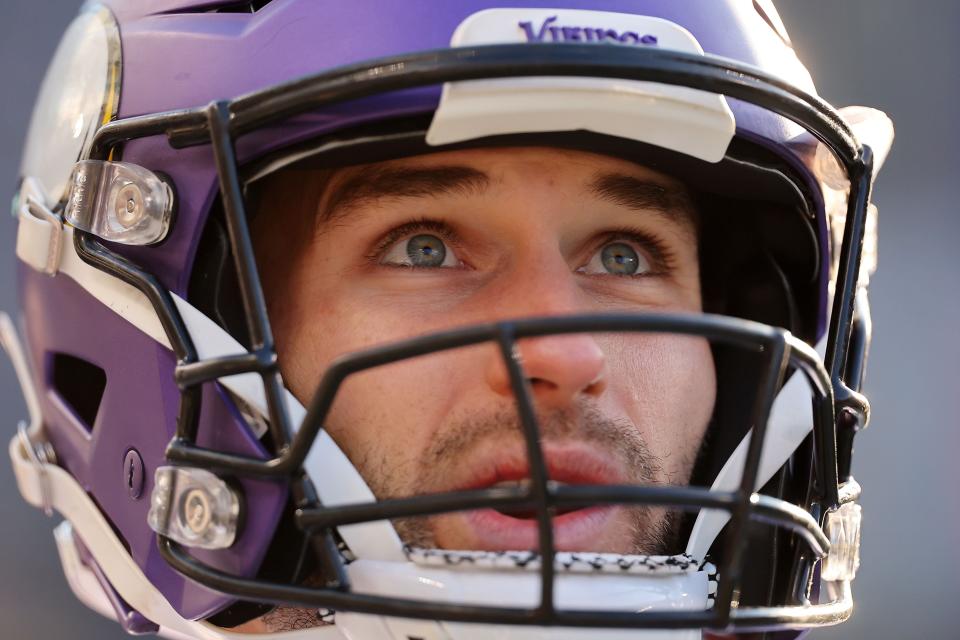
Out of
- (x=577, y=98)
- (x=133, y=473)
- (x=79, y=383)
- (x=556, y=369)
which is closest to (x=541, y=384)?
(x=556, y=369)

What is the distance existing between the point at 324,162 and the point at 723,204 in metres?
0.48

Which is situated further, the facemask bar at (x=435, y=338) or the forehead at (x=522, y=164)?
the forehead at (x=522, y=164)

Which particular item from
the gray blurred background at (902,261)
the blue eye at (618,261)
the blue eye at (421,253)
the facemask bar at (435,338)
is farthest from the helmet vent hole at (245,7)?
the gray blurred background at (902,261)

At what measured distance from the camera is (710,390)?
1.08 m

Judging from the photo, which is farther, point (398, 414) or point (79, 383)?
point (79, 383)

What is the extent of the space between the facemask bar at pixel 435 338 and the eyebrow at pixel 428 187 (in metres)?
0.12

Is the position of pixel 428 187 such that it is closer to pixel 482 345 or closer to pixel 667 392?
pixel 482 345

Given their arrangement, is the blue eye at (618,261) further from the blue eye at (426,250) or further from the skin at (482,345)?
the blue eye at (426,250)

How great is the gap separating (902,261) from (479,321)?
1.63 m

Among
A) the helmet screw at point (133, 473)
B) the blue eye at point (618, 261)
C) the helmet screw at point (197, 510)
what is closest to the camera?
the helmet screw at point (197, 510)

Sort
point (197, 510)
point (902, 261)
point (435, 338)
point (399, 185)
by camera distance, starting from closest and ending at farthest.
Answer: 1. point (435, 338)
2. point (197, 510)
3. point (399, 185)
4. point (902, 261)

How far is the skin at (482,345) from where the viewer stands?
88 centimetres

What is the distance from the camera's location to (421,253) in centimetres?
99

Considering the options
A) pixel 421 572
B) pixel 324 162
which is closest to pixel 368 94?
pixel 324 162
